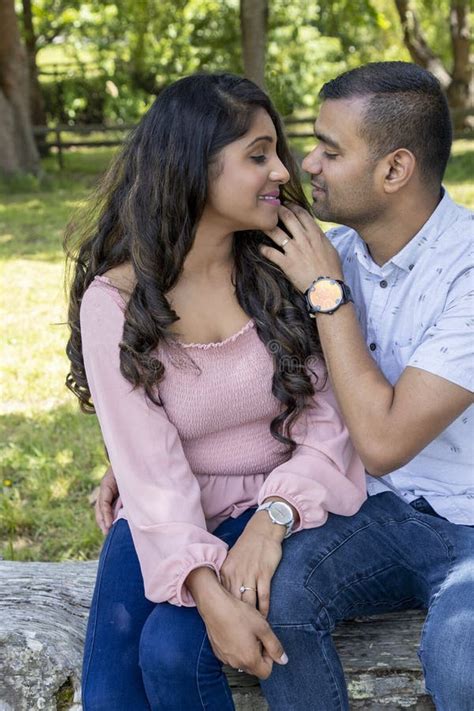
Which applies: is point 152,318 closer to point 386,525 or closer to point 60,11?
point 386,525

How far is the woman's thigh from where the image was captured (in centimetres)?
241

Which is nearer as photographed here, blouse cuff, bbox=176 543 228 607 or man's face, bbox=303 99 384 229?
blouse cuff, bbox=176 543 228 607

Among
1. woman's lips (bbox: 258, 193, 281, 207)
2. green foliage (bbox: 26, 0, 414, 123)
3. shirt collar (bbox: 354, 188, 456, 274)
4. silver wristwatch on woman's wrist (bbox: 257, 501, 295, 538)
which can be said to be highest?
woman's lips (bbox: 258, 193, 281, 207)

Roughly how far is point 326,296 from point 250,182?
35cm

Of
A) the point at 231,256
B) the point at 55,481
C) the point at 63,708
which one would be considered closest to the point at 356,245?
the point at 231,256

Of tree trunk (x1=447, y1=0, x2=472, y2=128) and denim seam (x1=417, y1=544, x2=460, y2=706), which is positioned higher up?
denim seam (x1=417, y1=544, x2=460, y2=706)

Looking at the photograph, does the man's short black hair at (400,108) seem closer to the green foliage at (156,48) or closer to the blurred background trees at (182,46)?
the blurred background trees at (182,46)

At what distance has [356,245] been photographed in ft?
9.66

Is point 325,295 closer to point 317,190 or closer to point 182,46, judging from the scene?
point 317,190

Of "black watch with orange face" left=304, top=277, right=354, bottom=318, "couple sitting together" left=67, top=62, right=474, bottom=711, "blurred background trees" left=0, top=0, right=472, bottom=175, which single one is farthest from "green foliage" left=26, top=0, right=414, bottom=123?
"black watch with orange face" left=304, top=277, right=354, bottom=318

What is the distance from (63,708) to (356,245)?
4.91ft

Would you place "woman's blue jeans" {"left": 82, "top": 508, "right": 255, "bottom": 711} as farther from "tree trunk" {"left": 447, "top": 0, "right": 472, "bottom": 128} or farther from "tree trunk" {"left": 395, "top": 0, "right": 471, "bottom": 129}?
"tree trunk" {"left": 447, "top": 0, "right": 472, "bottom": 128}

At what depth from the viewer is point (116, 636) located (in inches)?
98.6

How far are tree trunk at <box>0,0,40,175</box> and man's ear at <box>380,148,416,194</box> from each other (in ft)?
40.0
